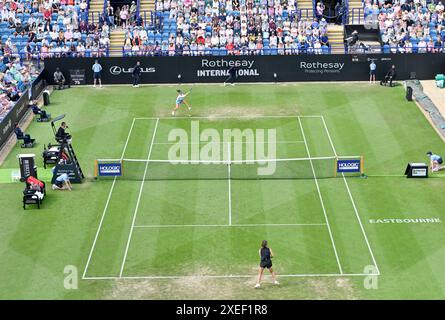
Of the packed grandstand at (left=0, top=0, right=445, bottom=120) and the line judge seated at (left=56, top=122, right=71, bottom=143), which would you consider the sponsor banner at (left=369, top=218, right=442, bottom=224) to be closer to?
the line judge seated at (left=56, top=122, right=71, bottom=143)

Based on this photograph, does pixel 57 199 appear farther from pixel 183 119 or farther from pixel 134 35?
pixel 134 35

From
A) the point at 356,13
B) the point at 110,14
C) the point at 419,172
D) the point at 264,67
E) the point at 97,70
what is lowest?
the point at 419,172

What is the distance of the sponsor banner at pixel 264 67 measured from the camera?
209ft

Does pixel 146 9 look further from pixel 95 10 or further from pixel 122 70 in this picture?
pixel 122 70

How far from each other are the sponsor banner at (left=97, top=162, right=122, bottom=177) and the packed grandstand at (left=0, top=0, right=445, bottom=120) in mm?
18604

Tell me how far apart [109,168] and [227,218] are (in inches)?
319

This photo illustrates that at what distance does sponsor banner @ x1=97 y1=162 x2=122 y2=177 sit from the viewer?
1821 inches

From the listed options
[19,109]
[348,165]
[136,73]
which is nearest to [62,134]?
[19,109]

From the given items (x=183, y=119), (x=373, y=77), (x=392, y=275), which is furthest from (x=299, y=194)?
(x=373, y=77)

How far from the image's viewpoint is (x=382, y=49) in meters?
65.9

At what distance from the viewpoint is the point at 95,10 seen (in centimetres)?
7119

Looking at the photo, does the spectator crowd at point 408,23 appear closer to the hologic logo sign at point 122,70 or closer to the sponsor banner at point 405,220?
the hologic logo sign at point 122,70

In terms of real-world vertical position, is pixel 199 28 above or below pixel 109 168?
above
